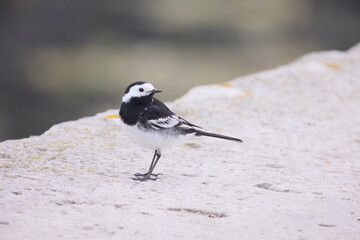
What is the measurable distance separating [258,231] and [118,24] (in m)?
13.1

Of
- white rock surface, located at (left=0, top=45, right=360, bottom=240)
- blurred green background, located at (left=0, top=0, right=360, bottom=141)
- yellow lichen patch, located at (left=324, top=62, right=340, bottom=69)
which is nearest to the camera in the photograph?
white rock surface, located at (left=0, top=45, right=360, bottom=240)

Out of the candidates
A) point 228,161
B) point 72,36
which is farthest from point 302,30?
point 228,161

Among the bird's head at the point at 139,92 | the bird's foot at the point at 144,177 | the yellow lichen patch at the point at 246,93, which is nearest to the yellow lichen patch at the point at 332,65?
the yellow lichen patch at the point at 246,93

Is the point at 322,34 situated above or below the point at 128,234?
above

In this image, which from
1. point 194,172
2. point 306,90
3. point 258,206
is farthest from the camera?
point 306,90

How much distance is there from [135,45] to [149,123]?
35.5 feet

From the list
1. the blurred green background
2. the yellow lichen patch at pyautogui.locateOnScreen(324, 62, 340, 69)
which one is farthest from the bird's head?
the blurred green background

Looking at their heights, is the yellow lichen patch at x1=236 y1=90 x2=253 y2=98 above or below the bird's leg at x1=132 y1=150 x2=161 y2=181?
above

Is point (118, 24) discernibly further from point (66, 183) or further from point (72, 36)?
point (66, 183)

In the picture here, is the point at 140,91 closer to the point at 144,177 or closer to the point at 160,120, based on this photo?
the point at 160,120

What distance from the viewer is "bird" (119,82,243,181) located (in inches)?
181

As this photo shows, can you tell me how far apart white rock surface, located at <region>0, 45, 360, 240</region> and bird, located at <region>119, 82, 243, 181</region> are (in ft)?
0.64

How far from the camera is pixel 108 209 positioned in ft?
12.3

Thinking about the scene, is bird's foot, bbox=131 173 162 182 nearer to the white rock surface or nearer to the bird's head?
the white rock surface
